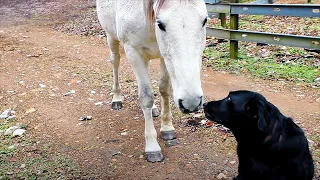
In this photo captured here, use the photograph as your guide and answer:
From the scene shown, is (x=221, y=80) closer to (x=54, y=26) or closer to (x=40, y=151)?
(x=40, y=151)

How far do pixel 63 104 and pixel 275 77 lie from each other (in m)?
3.41

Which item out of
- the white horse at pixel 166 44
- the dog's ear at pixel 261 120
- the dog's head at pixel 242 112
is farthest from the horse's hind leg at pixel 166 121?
the dog's ear at pixel 261 120

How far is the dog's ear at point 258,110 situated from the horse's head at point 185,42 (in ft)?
1.23

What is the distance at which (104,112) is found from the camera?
5344 mm

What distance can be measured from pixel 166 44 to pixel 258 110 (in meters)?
0.89

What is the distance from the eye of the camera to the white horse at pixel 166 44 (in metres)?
2.93

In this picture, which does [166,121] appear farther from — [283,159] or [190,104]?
[283,159]

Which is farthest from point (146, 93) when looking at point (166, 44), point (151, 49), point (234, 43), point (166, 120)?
point (234, 43)

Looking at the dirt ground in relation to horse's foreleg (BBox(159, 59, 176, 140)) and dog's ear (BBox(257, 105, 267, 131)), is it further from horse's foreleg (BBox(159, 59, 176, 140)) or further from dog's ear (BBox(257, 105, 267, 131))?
dog's ear (BBox(257, 105, 267, 131))

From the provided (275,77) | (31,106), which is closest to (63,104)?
(31,106)

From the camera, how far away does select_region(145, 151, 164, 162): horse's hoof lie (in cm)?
396

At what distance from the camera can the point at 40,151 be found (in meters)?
4.26

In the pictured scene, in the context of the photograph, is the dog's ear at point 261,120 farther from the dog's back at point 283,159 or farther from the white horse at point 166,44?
the white horse at point 166,44

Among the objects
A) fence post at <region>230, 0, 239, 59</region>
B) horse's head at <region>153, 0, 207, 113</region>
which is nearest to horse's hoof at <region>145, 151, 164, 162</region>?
horse's head at <region>153, 0, 207, 113</region>
